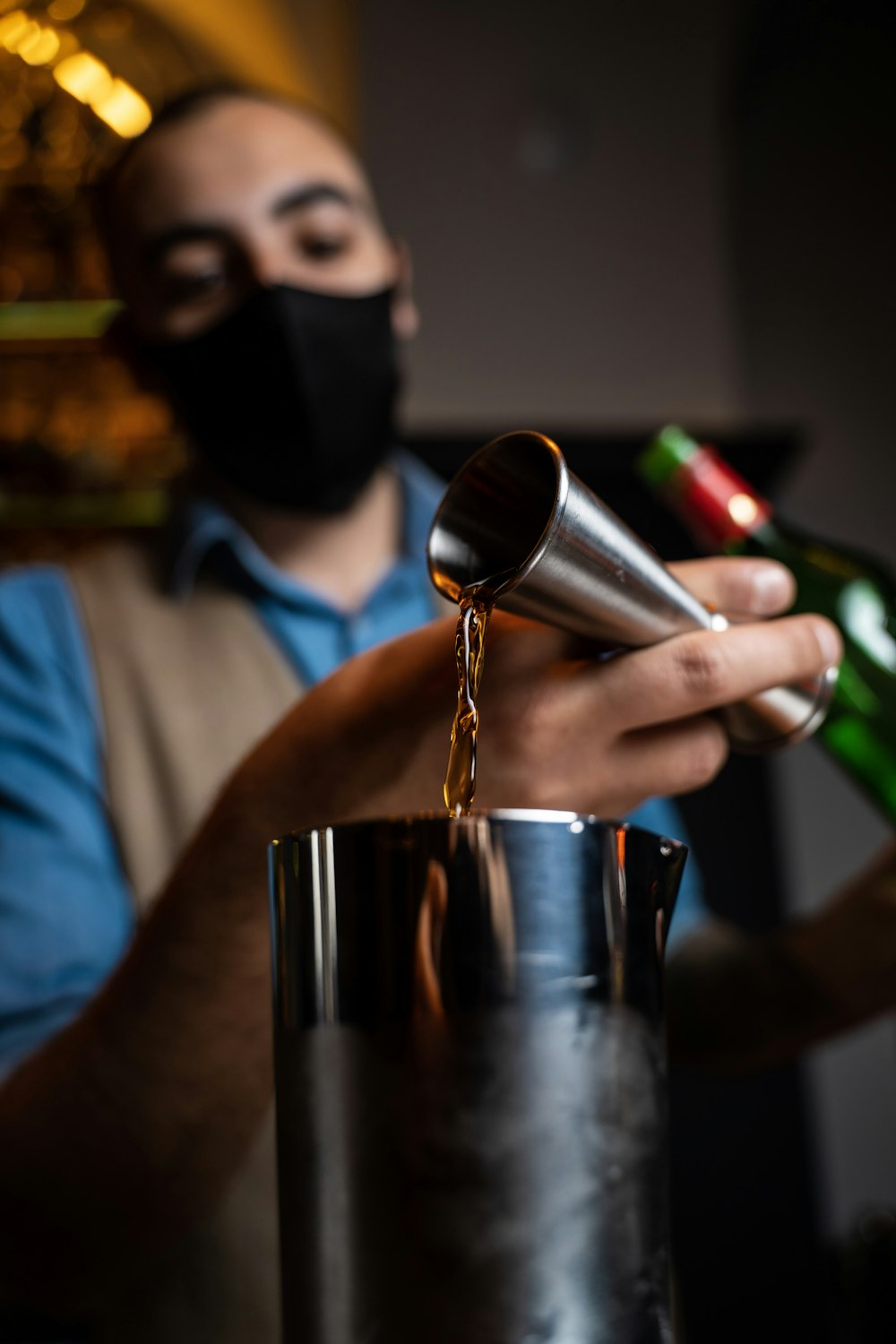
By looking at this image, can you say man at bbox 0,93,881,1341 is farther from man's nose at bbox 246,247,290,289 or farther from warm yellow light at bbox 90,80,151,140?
warm yellow light at bbox 90,80,151,140

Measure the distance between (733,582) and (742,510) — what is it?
11.1 inches

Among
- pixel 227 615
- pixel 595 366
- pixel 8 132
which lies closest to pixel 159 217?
pixel 227 615

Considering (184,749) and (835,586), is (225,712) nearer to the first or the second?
(184,749)

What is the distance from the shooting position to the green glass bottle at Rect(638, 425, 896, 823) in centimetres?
77

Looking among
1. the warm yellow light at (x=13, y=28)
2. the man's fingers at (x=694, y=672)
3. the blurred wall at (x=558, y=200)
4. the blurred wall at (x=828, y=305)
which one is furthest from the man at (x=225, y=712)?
the blurred wall at (x=828, y=305)

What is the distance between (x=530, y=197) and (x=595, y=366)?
363mm

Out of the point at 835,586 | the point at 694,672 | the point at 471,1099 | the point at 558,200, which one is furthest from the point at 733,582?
the point at 558,200

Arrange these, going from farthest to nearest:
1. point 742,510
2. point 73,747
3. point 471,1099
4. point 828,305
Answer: point 828,305 < point 73,747 < point 742,510 < point 471,1099

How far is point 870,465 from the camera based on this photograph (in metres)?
2.37

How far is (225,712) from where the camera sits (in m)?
1.09

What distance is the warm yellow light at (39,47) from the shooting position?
151 centimetres

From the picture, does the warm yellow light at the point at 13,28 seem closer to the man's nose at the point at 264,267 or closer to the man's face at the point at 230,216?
the man's face at the point at 230,216

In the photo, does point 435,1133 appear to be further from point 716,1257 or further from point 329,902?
point 716,1257

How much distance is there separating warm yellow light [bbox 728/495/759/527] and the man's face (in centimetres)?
48
